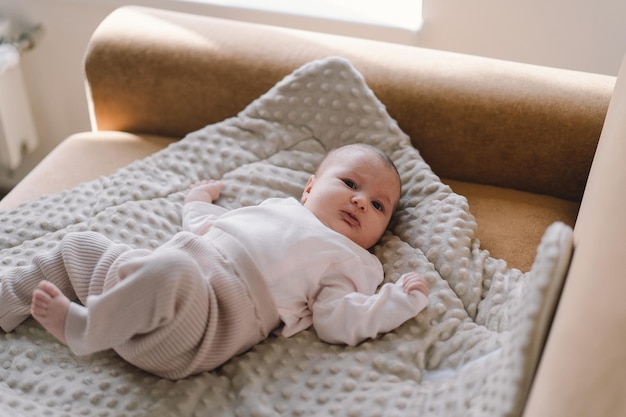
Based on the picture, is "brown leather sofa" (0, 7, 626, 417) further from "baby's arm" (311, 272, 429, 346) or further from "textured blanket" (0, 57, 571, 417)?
"baby's arm" (311, 272, 429, 346)

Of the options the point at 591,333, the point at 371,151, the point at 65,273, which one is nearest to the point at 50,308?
the point at 65,273

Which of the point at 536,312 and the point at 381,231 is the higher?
the point at 536,312

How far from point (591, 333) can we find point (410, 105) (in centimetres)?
87

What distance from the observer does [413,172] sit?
150 cm

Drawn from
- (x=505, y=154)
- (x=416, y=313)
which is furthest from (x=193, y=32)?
(x=416, y=313)

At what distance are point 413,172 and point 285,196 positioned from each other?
261mm

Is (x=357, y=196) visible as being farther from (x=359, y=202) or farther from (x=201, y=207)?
(x=201, y=207)

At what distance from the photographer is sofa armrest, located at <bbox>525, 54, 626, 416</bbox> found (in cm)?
76

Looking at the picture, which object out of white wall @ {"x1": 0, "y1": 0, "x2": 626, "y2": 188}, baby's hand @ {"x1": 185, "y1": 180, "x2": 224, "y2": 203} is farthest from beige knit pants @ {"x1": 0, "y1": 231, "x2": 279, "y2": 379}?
white wall @ {"x1": 0, "y1": 0, "x2": 626, "y2": 188}

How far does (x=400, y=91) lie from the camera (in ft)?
5.28

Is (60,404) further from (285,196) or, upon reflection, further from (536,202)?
(536,202)

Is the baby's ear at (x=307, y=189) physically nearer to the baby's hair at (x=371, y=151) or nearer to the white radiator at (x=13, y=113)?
the baby's hair at (x=371, y=151)

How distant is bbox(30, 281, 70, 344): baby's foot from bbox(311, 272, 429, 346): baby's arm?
394 mm

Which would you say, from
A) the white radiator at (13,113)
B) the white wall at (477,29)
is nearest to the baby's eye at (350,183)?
the white wall at (477,29)
